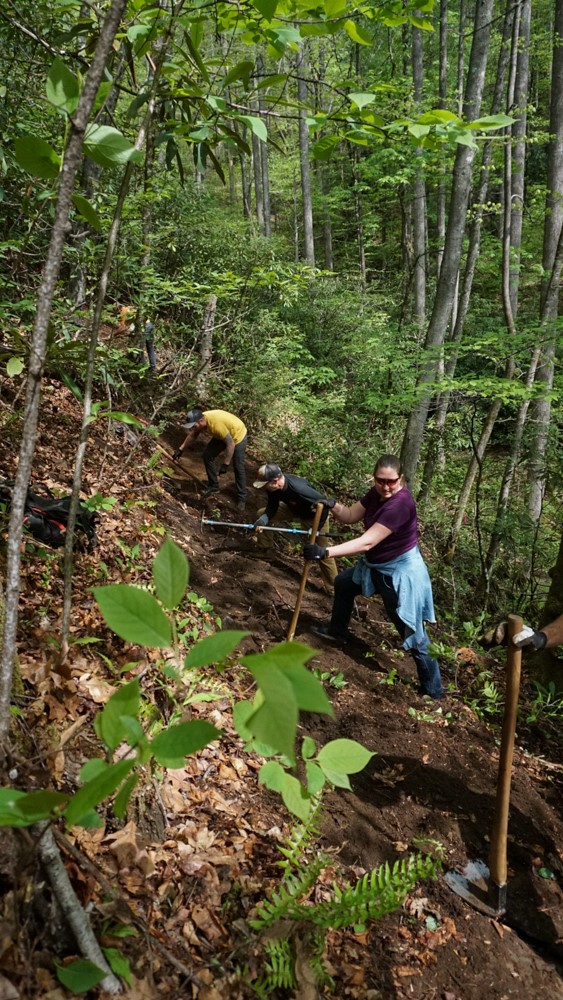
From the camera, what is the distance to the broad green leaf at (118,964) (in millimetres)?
1320

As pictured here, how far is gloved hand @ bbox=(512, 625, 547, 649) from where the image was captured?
284cm

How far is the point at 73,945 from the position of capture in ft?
4.29

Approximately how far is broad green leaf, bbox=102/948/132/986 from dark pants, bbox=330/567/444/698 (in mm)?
3432

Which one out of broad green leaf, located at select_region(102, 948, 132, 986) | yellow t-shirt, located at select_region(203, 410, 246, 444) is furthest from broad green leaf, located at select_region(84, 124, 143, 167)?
yellow t-shirt, located at select_region(203, 410, 246, 444)

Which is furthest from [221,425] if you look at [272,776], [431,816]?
[272,776]

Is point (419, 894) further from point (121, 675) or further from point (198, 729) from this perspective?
point (198, 729)

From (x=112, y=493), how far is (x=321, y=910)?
453cm

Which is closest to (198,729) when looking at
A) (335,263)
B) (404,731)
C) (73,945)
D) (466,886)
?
(73,945)

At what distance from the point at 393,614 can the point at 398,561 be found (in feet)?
1.65

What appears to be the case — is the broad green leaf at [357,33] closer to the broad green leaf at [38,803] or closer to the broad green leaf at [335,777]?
the broad green leaf at [38,803]

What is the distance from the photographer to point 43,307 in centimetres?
106

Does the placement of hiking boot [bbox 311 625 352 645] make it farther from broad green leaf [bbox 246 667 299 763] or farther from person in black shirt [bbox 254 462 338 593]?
broad green leaf [bbox 246 667 299 763]

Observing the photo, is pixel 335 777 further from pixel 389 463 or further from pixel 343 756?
pixel 389 463

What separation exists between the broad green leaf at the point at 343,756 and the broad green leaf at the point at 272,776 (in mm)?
169
